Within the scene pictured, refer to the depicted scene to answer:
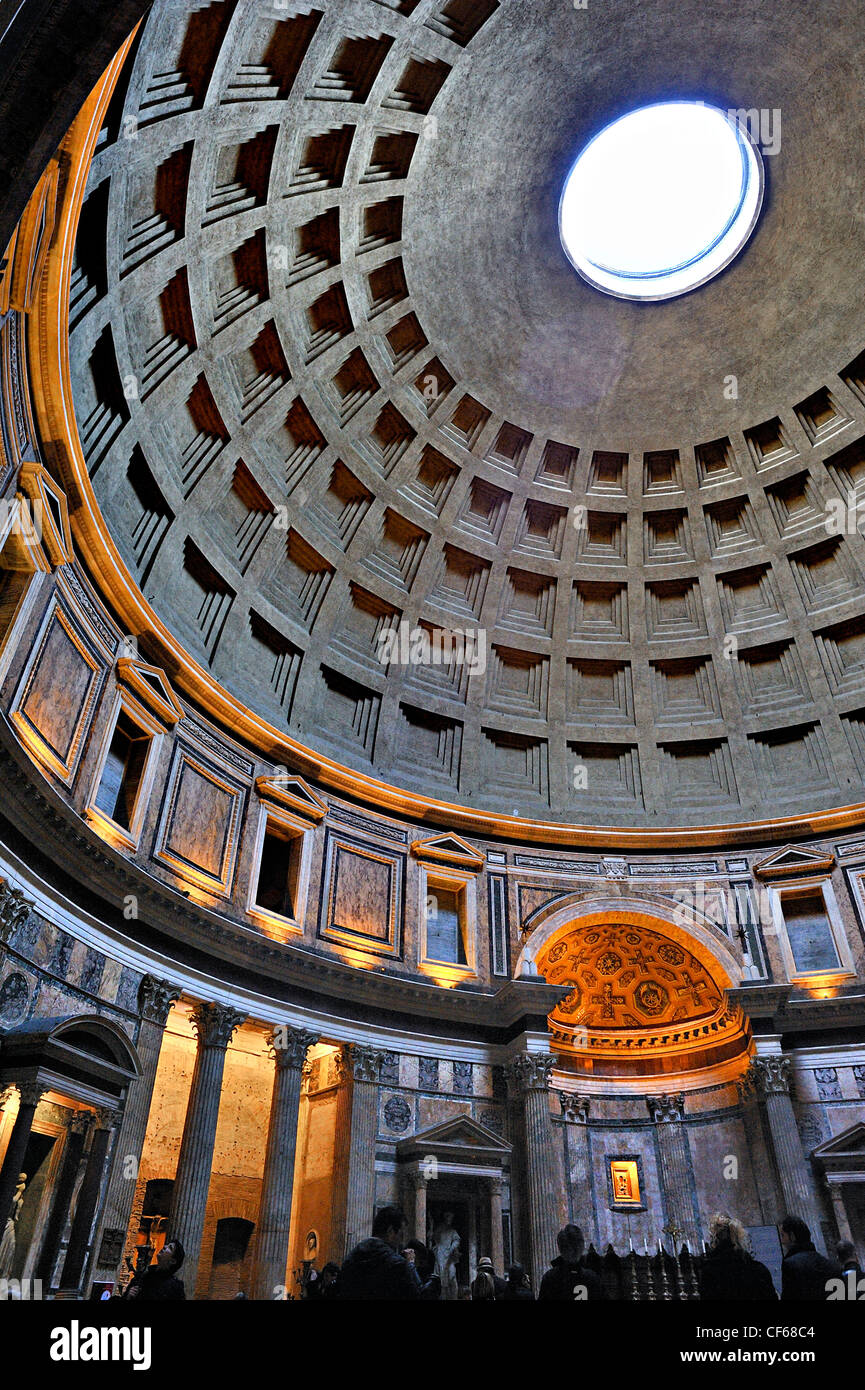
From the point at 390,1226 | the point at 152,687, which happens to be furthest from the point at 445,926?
the point at 390,1226

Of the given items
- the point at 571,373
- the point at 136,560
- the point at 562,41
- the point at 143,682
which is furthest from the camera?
the point at 571,373

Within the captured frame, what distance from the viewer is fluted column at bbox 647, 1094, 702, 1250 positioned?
20688 mm

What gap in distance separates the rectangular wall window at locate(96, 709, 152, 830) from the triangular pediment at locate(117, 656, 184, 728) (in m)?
0.56

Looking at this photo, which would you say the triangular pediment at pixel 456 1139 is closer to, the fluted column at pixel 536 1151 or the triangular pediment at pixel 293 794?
the fluted column at pixel 536 1151

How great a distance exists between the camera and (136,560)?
19406 millimetres

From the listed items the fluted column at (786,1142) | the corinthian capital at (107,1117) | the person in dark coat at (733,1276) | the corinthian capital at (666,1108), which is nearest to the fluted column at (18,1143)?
the corinthian capital at (107,1117)

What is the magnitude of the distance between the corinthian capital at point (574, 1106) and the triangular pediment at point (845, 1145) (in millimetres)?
5552

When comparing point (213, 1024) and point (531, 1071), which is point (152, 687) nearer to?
point (213, 1024)

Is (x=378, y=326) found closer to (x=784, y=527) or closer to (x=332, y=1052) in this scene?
(x=784, y=527)

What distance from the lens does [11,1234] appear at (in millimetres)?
11672

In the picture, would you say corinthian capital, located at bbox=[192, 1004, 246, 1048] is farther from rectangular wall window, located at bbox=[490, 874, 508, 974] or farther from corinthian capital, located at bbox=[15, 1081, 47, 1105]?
rectangular wall window, located at bbox=[490, 874, 508, 974]

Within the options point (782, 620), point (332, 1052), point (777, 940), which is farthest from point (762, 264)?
point (332, 1052)

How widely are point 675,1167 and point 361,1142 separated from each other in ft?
28.1

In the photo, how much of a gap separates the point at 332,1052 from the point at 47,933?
26.7ft
